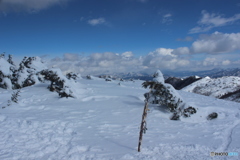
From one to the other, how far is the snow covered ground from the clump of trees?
3808 mm

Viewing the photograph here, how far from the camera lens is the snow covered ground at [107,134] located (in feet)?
21.0

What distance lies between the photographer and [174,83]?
64.9 m

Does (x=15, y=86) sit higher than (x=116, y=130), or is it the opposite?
(x=15, y=86)

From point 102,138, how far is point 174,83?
205 ft

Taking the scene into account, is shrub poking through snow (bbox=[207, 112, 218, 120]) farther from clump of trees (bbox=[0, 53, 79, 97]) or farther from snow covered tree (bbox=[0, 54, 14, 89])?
snow covered tree (bbox=[0, 54, 14, 89])

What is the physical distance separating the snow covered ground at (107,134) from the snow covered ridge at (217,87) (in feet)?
120

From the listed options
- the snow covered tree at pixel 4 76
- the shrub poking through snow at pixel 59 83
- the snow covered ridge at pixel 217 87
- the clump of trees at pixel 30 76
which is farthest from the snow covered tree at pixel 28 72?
the snow covered ridge at pixel 217 87

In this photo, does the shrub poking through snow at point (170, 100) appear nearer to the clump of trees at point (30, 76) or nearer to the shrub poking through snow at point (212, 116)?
the shrub poking through snow at point (212, 116)

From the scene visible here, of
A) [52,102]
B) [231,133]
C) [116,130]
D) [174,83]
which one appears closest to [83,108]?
[52,102]

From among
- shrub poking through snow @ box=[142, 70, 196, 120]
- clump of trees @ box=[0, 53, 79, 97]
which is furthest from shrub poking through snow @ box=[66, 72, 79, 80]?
shrub poking through snow @ box=[142, 70, 196, 120]

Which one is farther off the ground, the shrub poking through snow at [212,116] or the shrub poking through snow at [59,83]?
the shrub poking through snow at [59,83]

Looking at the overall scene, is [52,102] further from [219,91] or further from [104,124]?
[219,91]

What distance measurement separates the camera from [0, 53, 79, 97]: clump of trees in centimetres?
1702

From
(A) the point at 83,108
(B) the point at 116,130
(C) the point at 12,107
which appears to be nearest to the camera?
(B) the point at 116,130
